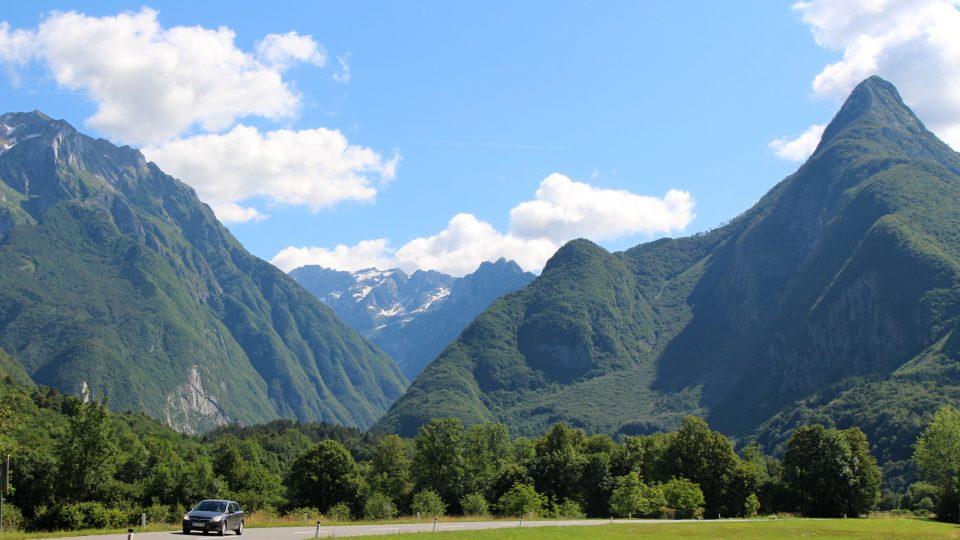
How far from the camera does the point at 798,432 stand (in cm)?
12962

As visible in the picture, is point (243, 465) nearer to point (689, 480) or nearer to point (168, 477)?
point (168, 477)

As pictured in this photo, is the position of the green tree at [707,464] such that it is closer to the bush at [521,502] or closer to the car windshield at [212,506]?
the bush at [521,502]

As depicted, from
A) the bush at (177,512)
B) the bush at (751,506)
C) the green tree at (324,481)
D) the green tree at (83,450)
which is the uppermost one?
the green tree at (83,450)

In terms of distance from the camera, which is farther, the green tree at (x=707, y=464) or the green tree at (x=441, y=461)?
the green tree at (x=441, y=461)

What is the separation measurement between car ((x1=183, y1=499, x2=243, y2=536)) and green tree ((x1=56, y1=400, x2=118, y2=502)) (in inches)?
993

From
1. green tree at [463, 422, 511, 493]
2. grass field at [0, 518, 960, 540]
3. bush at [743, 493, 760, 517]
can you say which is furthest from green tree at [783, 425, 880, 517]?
green tree at [463, 422, 511, 493]

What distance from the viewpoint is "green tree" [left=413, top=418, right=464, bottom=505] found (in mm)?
132250

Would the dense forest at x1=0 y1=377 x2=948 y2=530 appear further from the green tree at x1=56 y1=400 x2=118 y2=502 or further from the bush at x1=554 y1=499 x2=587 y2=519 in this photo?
the green tree at x1=56 y1=400 x2=118 y2=502

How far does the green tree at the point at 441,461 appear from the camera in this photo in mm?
132250

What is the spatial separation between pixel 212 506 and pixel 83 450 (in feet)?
89.0

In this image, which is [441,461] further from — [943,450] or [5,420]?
[5,420]

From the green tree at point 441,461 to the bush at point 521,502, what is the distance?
18691 millimetres

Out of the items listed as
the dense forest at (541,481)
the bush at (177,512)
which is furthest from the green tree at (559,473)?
the bush at (177,512)

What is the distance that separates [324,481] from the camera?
123 m
